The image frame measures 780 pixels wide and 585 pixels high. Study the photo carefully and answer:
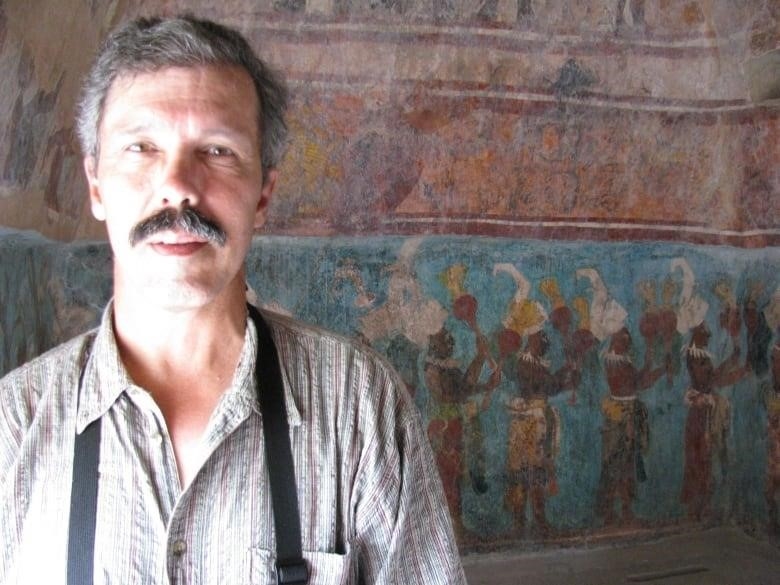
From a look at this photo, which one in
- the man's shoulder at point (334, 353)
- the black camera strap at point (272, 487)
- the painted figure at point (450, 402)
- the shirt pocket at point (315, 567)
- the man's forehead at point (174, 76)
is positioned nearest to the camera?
the black camera strap at point (272, 487)

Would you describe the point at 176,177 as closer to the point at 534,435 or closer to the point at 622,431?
the point at 534,435

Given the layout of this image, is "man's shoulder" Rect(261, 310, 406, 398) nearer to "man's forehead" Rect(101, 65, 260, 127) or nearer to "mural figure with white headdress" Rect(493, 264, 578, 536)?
"man's forehead" Rect(101, 65, 260, 127)

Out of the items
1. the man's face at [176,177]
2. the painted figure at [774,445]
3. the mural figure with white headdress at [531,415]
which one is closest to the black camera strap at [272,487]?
the man's face at [176,177]

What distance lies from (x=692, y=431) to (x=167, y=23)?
6.75m

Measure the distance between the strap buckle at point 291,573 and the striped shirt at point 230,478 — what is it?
3 cm

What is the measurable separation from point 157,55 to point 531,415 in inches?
227

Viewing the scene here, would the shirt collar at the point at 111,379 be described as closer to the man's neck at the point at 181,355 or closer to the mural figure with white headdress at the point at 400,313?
the man's neck at the point at 181,355

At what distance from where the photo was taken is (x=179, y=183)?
1884mm

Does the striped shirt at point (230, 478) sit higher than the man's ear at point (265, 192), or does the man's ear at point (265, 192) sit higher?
the man's ear at point (265, 192)

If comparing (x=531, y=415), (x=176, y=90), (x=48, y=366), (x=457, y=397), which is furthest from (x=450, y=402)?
(x=176, y=90)

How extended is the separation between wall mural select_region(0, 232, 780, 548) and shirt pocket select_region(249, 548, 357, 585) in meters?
4.83

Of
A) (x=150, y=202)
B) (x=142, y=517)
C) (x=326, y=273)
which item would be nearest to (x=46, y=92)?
(x=326, y=273)

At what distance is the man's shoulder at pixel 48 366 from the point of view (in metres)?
1.93

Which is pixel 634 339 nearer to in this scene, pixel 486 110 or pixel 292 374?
pixel 486 110
